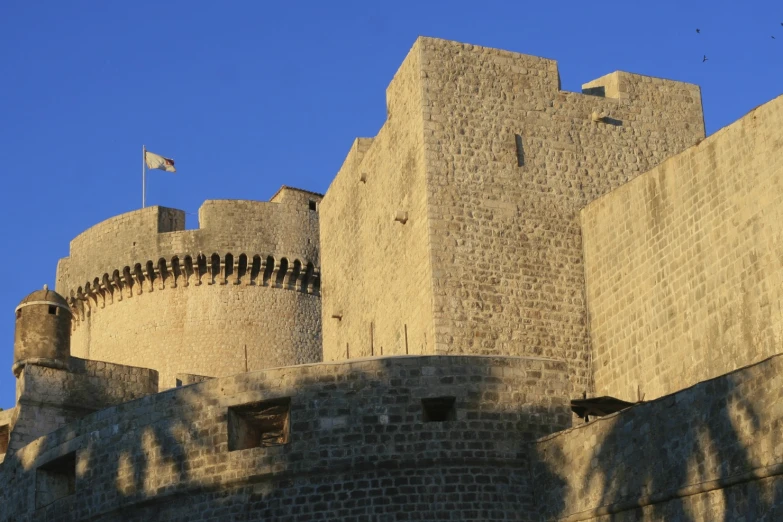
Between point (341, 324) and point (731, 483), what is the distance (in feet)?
39.4

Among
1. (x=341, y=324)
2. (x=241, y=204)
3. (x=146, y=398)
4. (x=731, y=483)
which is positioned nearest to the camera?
(x=731, y=483)

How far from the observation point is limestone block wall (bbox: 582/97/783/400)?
18906mm

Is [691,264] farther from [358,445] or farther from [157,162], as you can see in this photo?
[157,162]

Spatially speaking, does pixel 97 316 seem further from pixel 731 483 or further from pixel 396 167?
pixel 731 483

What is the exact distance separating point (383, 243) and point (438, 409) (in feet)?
21.5

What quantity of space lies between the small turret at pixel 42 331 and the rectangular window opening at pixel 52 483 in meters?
4.10

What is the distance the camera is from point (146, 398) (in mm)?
18141

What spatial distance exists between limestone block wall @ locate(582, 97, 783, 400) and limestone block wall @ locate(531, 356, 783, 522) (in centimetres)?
329

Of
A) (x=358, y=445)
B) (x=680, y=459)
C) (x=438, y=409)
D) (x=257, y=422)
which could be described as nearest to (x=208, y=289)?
(x=257, y=422)

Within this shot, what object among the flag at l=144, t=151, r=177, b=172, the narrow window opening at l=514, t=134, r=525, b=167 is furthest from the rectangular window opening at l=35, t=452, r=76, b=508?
the flag at l=144, t=151, r=177, b=172

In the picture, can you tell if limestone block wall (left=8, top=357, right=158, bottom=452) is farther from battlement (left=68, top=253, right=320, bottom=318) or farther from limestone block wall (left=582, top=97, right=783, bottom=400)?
battlement (left=68, top=253, right=320, bottom=318)

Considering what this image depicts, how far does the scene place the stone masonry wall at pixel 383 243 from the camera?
2198cm

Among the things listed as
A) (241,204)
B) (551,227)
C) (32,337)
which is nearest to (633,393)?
(551,227)

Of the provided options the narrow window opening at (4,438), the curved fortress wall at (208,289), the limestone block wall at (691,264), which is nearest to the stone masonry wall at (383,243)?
the limestone block wall at (691,264)
